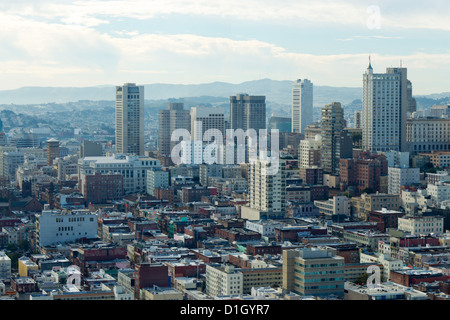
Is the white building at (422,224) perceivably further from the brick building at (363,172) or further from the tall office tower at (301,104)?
the tall office tower at (301,104)

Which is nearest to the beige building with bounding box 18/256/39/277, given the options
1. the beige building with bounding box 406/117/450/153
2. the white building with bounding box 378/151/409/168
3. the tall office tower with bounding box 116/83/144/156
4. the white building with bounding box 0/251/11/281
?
the white building with bounding box 0/251/11/281

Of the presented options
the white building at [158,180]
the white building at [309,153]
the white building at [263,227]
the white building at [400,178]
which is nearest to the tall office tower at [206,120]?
the white building at [309,153]

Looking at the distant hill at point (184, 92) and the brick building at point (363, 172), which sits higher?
the distant hill at point (184, 92)

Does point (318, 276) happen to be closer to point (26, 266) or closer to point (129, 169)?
point (26, 266)

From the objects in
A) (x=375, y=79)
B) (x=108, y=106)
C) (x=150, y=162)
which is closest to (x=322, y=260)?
(x=150, y=162)

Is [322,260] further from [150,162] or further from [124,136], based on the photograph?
[124,136]
